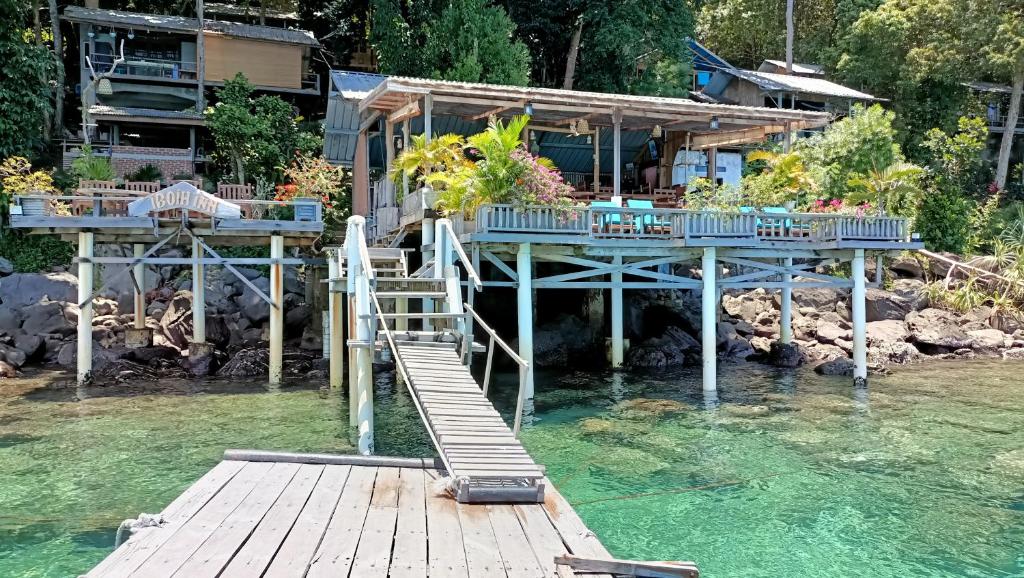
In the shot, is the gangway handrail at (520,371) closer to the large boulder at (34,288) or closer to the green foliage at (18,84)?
the large boulder at (34,288)

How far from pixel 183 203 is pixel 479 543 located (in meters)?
14.4

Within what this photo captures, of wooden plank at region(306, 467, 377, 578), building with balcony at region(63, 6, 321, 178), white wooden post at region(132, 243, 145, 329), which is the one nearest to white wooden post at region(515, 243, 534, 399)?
wooden plank at region(306, 467, 377, 578)

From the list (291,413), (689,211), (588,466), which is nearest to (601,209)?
(689,211)

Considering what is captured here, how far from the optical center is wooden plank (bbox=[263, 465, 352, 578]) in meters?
5.75

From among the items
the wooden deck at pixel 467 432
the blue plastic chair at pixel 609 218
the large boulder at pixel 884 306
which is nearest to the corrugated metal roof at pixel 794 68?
the large boulder at pixel 884 306

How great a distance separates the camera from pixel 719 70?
1811 inches

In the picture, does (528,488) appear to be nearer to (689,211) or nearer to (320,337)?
(689,211)

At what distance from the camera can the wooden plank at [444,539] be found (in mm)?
5815

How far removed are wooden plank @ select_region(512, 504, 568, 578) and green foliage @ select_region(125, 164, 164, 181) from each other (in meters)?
29.2

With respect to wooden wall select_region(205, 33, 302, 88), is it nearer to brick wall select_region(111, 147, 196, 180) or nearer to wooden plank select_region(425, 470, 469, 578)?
brick wall select_region(111, 147, 196, 180)

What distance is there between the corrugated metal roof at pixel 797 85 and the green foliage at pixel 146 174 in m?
27.5

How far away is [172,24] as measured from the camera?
120 ft

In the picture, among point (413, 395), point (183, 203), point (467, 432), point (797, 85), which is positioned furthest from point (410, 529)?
point (797, 85)

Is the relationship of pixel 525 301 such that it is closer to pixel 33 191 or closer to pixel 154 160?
pixel 33 191
